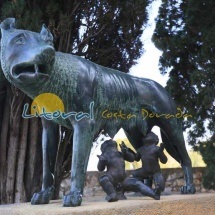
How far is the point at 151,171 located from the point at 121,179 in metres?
0.30

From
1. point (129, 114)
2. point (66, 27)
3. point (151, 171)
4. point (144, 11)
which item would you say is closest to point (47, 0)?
point (66, 27)

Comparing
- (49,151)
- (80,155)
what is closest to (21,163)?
(49,151)

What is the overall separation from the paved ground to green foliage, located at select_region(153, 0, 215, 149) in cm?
365

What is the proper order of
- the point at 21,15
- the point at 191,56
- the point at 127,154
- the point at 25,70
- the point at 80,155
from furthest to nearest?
the point at 191,56, the point at 21,15, the point at 127,154, the point at 80,155, the point at 25,70

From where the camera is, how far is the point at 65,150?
18.0 feet

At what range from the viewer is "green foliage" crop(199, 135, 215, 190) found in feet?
19.8

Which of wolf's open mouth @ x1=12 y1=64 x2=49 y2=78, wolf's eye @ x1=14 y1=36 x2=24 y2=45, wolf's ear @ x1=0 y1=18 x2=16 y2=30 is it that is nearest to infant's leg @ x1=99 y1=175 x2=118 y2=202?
wolf's open mouth @ x1=12 y1=64 x2=49 y2=78

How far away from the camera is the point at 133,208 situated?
2355mm

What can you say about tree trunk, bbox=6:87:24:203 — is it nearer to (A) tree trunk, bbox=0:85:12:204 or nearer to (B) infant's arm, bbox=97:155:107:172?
(A) tree trunk, bbox=0:85:12:204

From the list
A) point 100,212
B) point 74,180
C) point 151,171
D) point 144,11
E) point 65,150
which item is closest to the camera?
point 100,212

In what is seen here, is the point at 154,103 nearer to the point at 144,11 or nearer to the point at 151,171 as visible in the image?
the point at 151,171

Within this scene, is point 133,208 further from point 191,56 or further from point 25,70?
point 191,56

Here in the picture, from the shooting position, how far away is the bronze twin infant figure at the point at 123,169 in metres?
2.63

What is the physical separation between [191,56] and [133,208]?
16.9 feet
